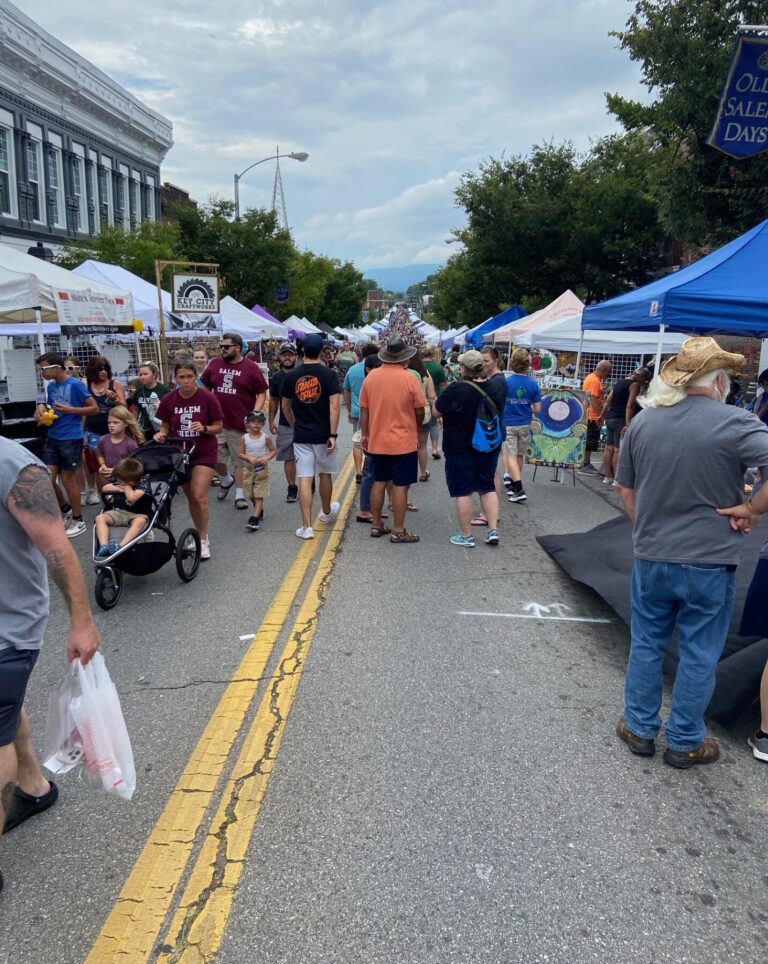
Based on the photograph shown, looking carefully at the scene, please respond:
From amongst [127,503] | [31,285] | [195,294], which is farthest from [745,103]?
[195,294]

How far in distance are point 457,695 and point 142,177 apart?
131 ft

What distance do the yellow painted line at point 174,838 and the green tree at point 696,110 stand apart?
11.0 meters

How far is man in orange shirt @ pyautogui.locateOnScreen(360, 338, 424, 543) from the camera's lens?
686 centimetres

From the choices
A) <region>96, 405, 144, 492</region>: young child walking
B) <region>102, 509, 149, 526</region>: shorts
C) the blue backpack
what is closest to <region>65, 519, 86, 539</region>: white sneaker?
<region>96, 405, 144, 492</region>: young child walking

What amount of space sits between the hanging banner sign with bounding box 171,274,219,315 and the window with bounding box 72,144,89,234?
19672 mm

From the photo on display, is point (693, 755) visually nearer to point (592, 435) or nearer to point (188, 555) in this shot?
point (188, 555)

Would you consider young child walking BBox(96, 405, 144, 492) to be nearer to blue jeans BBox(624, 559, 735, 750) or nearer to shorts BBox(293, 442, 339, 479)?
shorts BBox(293, 442, 339, 479)

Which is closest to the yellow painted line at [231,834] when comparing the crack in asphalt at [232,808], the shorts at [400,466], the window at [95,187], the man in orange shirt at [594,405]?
the crack in asphalt at [232,808]

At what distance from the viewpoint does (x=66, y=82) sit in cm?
2842

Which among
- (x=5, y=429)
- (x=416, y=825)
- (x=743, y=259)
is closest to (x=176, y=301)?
(x=5, y=429)

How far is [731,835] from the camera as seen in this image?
2.91 meters

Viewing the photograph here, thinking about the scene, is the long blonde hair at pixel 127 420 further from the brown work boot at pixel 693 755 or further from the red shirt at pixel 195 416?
the brown work boot at pixel 693 755

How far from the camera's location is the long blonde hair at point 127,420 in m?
6.91

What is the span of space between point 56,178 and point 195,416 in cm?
2851
